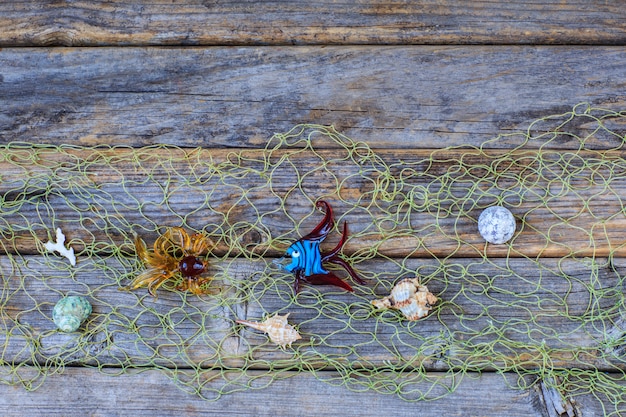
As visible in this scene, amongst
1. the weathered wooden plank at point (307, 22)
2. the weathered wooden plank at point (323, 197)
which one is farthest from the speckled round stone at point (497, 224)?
the weathered wooden plank at point (307, 22)

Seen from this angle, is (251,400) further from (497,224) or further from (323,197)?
(497,224)

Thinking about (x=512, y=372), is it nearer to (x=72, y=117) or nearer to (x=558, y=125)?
(x=558, y=125)

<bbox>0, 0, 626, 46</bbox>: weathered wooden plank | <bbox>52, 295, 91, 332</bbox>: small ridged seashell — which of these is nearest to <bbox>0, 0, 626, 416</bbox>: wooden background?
<bbox>0, 0, 626, 46</bbox>: weathered wooden plank

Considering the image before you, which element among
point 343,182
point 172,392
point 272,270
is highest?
point 343,182

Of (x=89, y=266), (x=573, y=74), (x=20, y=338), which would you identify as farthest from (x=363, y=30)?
(x=20, y=338)

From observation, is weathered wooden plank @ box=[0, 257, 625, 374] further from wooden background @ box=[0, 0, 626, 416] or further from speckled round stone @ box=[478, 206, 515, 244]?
wooden background @ box=[0, 0, 626, 416]
